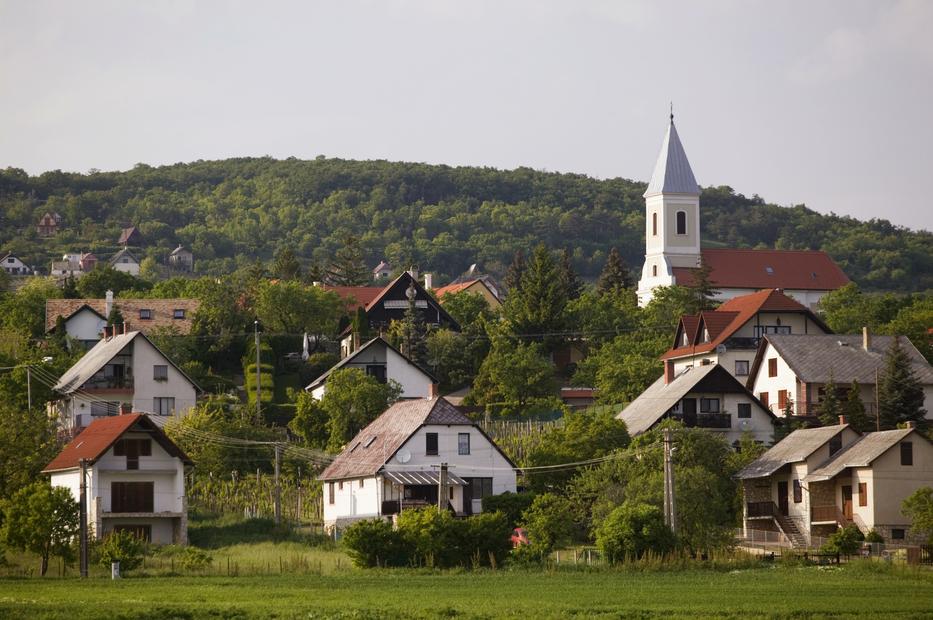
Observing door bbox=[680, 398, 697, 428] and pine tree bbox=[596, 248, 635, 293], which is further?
pine tree bbox=[596, 248, 635, 293]

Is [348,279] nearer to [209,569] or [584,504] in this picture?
[584,504]

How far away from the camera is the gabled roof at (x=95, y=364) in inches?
3123

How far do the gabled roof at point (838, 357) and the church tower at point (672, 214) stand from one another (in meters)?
51.9

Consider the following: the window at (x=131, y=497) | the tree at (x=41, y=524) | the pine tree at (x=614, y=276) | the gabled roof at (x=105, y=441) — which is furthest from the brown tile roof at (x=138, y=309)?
the tree at (x=41, y=524)

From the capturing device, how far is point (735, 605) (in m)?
36.9

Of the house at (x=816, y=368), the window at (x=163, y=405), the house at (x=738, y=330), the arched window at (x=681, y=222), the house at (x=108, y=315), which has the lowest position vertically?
the window at (x=163, y=405)

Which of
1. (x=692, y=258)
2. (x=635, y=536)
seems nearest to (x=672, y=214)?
(x=692, y=258)

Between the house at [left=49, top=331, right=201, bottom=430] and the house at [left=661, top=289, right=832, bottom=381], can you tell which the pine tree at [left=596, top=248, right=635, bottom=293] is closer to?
the house at [left=661, top=289, right=832, bottom=381]

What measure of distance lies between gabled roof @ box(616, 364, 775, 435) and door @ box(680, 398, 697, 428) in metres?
0.48

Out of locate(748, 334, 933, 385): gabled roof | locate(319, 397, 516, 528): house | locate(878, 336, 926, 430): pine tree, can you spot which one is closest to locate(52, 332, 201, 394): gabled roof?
locate(319, 397, 516, 528): house

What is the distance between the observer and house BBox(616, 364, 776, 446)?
7169cm

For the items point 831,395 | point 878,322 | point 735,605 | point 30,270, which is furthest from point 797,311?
point 30,270

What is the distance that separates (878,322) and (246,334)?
125 ft

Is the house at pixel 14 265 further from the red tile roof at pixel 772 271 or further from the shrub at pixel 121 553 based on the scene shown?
the shrub at pixel 121 553
